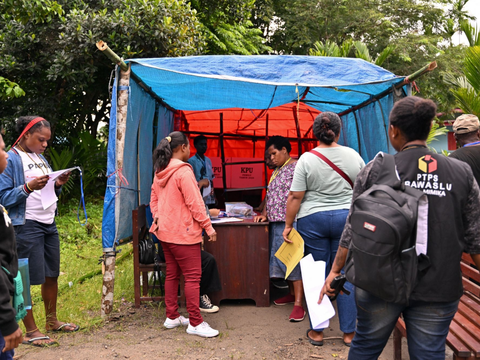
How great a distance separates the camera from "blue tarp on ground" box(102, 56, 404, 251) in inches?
165

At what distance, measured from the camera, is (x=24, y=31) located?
854 centimetres

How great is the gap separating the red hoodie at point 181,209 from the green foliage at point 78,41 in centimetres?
462

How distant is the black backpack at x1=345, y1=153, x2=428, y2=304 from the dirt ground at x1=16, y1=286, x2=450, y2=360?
1.83 metres

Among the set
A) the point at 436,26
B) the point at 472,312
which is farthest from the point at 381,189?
the point at 436,26

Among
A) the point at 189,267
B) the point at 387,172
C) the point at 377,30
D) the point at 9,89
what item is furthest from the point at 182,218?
the point at 377,30

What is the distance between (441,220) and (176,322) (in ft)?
9.25

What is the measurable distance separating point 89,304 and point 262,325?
6.59 ft

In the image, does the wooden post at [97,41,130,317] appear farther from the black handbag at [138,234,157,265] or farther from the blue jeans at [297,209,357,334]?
the blue jeans at [297,209,357,334]

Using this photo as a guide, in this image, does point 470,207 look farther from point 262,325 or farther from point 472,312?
point 262,325

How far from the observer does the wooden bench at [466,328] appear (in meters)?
2.54

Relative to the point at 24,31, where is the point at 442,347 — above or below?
below

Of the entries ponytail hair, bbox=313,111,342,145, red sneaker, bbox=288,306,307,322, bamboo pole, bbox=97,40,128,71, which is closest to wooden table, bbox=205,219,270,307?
red sneaker, bbox=288,306,307,322

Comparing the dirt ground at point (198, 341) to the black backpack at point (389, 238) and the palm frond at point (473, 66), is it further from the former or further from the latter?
the palm frond at point (473, 66)

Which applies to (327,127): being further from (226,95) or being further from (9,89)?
(9,89)
